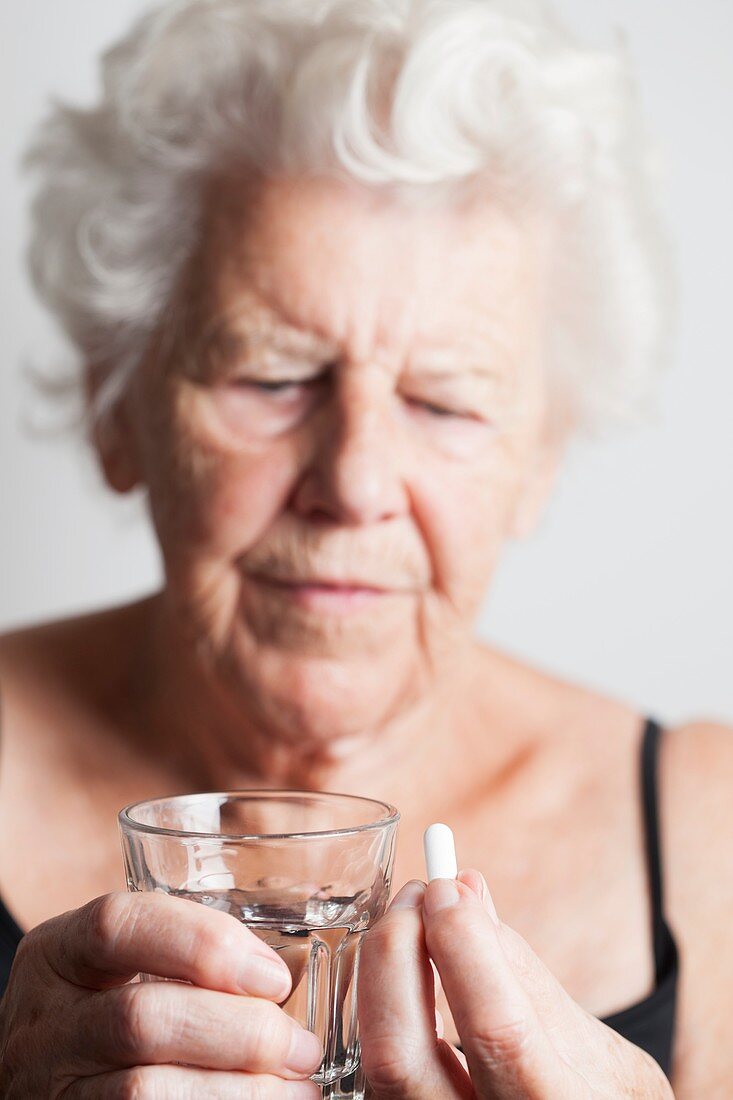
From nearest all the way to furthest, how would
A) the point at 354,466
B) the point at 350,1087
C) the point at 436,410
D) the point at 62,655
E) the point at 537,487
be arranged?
the point at 350,1087, the point at 354,466, the point at 436,410, the point at 537,487, the point at 62,655

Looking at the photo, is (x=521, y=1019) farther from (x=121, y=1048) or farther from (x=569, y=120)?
(x=569, y=120)

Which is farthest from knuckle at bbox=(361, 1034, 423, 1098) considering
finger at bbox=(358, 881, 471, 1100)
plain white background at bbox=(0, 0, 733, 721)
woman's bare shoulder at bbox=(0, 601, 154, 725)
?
plain white background at bbox=(0, 0, 733, 721)

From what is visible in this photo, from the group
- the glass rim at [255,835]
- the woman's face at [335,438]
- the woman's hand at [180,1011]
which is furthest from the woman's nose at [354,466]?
the woman's hand at [180,1011]

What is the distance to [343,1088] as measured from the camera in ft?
2.86

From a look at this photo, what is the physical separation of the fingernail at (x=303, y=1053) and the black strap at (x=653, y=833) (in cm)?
88

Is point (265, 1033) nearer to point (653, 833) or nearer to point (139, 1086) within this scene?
point (139, 1086)

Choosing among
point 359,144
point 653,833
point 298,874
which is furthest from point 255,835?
point 653,833

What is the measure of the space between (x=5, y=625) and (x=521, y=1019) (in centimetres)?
172

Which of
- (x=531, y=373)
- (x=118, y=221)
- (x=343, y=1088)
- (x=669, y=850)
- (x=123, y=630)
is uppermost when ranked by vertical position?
(x=118, y=221)

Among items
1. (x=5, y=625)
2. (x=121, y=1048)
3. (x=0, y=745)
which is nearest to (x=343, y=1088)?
(x=121, y=1048)

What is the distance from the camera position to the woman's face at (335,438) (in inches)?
54.4

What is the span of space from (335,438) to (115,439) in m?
0.44

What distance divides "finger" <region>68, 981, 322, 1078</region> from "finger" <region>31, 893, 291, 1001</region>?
0.04 feet

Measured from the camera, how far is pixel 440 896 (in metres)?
0.79
